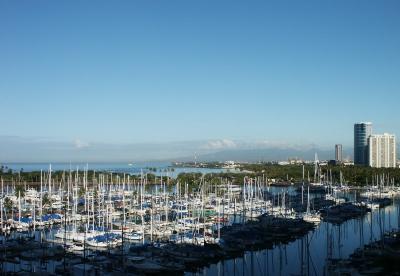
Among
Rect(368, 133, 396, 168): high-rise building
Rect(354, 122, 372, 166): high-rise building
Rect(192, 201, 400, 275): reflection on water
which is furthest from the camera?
Rect(354, 122, 372, 166): high-rise building

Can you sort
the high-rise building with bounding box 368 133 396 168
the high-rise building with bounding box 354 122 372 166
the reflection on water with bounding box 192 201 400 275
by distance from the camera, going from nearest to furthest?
the reflection on water with bounding box 192 201 400 275 < the high-rise building with bounding box 368 133 396 168 < the high-rise building with bounding box 354 122 372 166

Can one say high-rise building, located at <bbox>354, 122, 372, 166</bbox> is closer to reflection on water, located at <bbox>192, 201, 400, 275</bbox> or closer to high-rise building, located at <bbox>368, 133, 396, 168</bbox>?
high-rise building, located at <bbox>368, 133, 396, 168</bbox>

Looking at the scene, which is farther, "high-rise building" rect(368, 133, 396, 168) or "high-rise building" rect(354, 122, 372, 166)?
"high-rise building" rect(354, 122, 372, 166)

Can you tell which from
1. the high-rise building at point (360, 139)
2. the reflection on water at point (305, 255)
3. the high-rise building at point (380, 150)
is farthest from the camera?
the high-rise building at point (360, 139)

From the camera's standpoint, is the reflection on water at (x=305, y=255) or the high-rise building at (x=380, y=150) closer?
the reflection on water at (x=305, y=255)

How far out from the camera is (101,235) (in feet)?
123

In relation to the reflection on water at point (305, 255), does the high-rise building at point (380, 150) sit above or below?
above

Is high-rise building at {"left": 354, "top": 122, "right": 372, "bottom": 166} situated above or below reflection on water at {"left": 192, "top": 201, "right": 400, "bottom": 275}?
above

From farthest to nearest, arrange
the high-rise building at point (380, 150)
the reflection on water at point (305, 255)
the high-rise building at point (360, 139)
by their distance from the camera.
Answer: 1. the high-rise building at point (360, 139)
2. the high-rise building at point (380, 150)
3. the reflection on water at point (305, 255)

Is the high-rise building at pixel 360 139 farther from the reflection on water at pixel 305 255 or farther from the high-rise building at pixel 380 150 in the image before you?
the reflection on water at pixel 305 255

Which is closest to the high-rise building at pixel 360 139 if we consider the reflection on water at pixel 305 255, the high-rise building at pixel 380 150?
the high-rise building at pixel 380 150

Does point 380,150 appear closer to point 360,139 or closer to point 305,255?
point 360,139

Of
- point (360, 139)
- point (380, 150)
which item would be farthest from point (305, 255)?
point (360, 139)

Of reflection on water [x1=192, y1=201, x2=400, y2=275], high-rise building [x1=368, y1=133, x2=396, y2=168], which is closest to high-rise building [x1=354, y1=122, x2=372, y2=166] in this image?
high-rise building [x1=368, y1=133, x2=396, y2=168]
